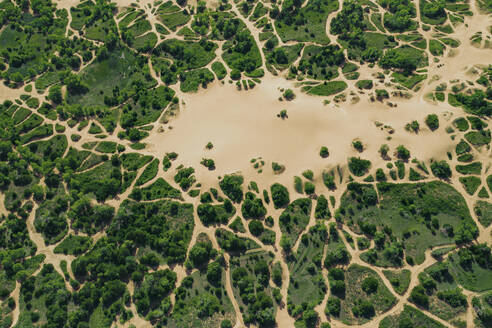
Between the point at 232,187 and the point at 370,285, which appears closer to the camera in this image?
the point at 370,285

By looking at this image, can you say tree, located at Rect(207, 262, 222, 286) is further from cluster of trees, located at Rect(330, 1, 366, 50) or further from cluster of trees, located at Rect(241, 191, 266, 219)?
cluster of trees, located at Rect(330, 1, 366, 50)

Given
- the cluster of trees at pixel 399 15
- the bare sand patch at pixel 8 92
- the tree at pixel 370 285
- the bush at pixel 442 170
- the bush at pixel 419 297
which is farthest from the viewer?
the cluster of trees at pixel 399 15

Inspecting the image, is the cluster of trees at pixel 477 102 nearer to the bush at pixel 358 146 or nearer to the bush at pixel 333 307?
the bush at pixel 358 146

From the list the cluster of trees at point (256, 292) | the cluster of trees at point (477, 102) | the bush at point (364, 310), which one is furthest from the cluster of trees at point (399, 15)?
the cluster of trees at point (256, 292)

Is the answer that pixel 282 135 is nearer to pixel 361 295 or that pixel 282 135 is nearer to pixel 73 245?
pixel 361 295

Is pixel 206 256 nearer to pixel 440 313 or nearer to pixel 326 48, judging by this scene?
pixel 440 313

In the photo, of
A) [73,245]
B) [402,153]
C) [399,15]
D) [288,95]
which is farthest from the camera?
[399,15]

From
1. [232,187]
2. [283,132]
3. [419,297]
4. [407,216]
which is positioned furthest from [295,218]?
[419,297]

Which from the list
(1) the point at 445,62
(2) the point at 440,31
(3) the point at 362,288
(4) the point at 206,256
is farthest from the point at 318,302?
(2) the point at 440,31

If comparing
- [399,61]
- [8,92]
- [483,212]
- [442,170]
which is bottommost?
[483,212]
